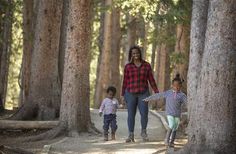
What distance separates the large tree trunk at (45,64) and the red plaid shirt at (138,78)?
17.9 ft

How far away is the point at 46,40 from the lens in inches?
693

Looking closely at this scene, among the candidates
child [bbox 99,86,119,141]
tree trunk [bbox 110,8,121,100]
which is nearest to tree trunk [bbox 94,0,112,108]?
tree trunk [bbox 110,8,121,100]

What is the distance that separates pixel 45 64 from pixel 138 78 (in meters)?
5.93

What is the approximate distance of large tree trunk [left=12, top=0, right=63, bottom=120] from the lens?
57.5 ft

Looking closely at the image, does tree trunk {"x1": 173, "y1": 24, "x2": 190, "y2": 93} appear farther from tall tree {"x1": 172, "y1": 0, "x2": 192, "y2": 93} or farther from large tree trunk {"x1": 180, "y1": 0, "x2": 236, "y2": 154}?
large tree trunk {"x1": 180, "y1": 0, "x2": 236, "y2": 154}

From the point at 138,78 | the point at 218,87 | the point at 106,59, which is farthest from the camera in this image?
the point at 106,59

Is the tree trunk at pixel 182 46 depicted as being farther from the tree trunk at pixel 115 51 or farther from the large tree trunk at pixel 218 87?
the large tree trunk at pixel 218 87

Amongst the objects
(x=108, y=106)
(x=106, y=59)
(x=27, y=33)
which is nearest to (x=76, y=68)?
(x=108, y=106)

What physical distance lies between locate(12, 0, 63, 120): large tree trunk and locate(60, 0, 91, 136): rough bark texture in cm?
324

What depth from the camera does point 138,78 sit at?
40.8 ft

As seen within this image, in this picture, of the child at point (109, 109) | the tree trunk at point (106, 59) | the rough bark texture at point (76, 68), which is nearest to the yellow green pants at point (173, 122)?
the child at point (109, 109)

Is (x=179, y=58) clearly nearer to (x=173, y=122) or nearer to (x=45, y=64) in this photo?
(x=45, y=64)

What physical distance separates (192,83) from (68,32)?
3526 mm

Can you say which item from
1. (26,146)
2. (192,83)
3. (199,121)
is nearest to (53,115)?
(26,146)
